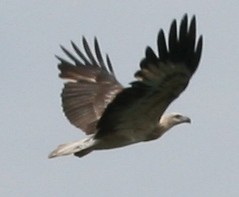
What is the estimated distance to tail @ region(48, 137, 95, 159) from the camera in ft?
66.8

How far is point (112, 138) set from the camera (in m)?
20.5

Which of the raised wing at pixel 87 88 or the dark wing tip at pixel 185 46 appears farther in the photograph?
the raised wing at pixel 87 88

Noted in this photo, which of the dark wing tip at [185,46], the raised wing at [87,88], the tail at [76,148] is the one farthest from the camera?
the raised wing at [87,88]


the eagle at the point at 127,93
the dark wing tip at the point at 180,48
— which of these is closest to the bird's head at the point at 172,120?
the eagle at the point at 127,93

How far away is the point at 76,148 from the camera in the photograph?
2036cm

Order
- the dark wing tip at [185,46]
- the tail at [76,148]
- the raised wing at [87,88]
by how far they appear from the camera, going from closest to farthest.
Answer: the dark wing tip at [185,46] < the tail at [76,148] < the raised wing at [87,88]

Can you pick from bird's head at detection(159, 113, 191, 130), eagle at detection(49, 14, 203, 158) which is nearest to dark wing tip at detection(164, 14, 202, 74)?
eagle at detection(49, 14, 203, 158)

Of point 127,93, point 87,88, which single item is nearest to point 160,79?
point 127,93

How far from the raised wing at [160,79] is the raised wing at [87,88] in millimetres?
1437

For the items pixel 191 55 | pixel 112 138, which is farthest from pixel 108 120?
pixel 191 55

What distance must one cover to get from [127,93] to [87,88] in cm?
326

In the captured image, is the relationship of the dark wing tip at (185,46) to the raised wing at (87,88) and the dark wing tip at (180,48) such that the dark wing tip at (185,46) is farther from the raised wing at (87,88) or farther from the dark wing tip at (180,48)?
the raised wing at (87,88)

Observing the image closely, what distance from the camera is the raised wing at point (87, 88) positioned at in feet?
71.8

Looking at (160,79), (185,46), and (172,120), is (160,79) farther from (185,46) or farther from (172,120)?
(172,120)
